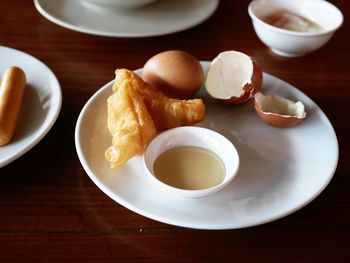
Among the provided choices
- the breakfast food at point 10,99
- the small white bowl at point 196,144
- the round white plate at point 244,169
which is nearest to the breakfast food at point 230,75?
the round white plate at point 244,169

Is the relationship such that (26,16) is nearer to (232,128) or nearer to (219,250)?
(232,128)

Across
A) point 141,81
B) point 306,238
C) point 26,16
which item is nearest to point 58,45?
point 26,16

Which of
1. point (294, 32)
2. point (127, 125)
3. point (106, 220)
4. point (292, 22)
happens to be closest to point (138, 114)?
point (127, 125)

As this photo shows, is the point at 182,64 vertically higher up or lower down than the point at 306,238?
higher up

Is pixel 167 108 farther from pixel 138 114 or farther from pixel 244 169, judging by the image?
pixel 244 169

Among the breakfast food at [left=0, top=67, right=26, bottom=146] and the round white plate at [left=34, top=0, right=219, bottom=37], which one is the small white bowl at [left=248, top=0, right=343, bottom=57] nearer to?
the round white plate at [left=34, top=0, right=219, bottom=37]

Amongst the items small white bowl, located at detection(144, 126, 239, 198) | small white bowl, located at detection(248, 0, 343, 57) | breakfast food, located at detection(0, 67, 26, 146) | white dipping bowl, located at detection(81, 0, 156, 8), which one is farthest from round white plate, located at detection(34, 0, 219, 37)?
small white bowl, located at detection(144, 126, 239, 198)

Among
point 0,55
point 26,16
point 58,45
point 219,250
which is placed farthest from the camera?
point 26,16

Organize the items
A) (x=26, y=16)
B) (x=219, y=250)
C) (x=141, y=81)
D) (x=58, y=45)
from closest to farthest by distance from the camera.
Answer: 1. (x=219, y=250)
2. (x=141, y=81)
3. (x=58, y=45)
4. (x=26, y=16)
